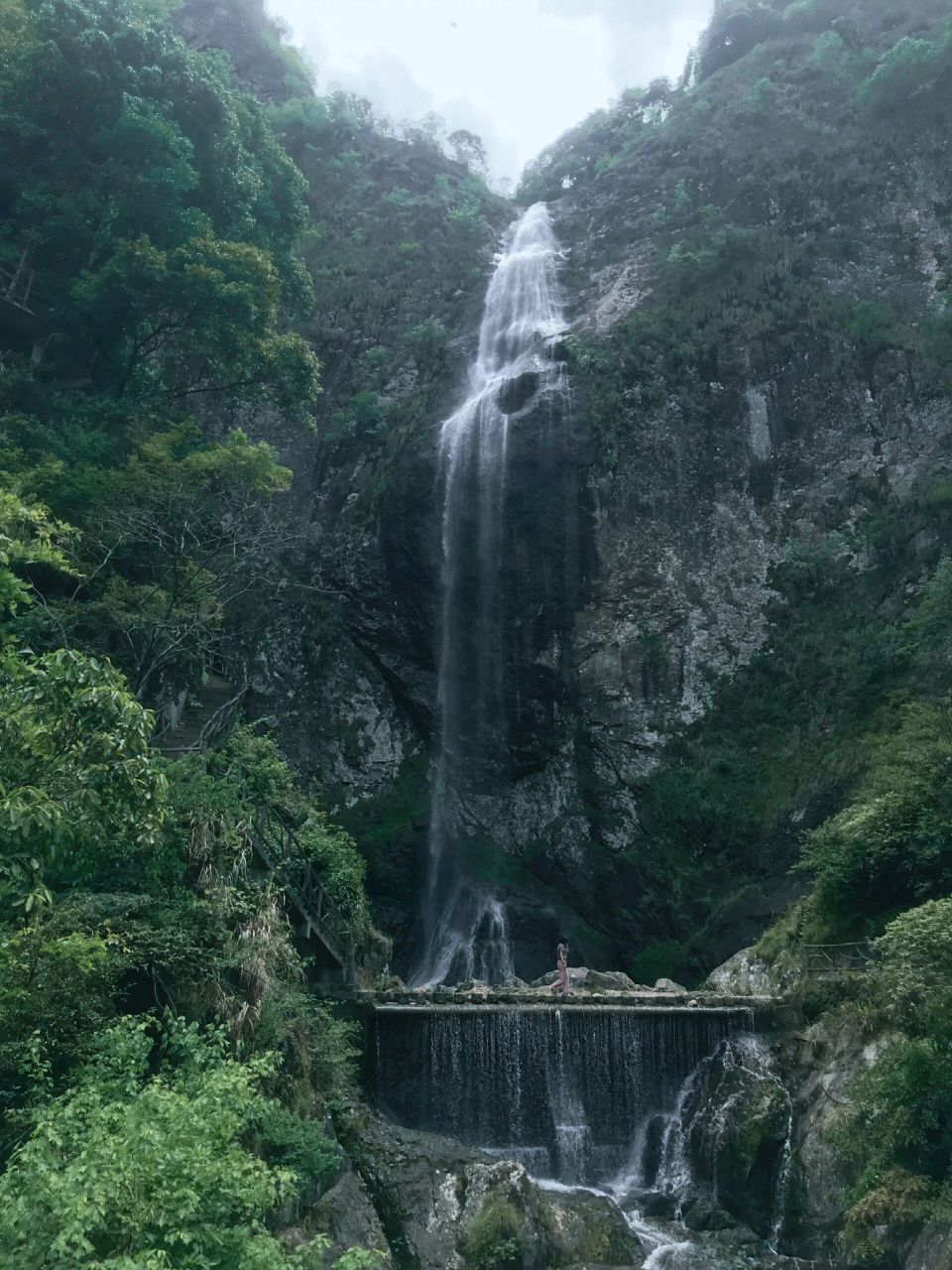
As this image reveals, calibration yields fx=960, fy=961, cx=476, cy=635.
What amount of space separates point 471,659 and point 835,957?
11.6 m

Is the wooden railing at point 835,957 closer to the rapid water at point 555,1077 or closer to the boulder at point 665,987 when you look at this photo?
the rapid water at point 555,1077

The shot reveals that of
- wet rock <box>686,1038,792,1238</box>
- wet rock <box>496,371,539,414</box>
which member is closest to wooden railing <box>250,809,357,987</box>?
wet rock <box>686,1038,792,1238</box>

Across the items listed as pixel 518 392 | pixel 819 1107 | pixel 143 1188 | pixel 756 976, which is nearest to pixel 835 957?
pixel 756 976

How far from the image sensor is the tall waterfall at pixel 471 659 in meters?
20.7

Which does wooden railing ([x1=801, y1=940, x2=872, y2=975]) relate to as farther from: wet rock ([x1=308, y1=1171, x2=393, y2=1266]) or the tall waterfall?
the tall waterfall

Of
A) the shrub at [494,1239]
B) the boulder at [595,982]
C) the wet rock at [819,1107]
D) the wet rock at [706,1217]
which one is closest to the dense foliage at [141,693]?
the shrub at [494,1239]

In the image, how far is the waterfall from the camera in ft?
42.6

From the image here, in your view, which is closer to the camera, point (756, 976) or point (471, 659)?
point (756, 976)

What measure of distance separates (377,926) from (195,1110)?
16268 mm

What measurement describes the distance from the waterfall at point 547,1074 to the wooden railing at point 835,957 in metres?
1.19

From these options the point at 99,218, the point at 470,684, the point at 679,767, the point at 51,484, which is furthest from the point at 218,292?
the point at 679,767

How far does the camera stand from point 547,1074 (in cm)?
1305

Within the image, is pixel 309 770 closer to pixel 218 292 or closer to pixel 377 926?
pixel 377 926

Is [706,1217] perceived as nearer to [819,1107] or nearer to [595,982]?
[819,1107]
